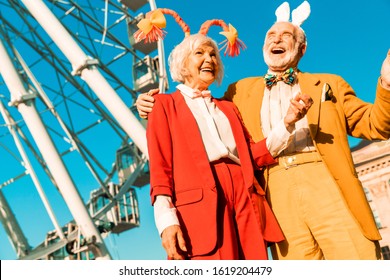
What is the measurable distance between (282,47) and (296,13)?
0.30 metres

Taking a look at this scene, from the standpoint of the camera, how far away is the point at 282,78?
294 cm

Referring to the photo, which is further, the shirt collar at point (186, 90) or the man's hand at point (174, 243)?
the shirt collar at point (186, 90)

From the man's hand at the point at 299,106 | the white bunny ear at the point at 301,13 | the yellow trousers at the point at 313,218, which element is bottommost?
the yellow trousers at the point at 313,218

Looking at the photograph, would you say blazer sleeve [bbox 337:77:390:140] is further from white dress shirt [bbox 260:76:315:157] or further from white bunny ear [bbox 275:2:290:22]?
white bunny ear [bbox 275:2:290:22]

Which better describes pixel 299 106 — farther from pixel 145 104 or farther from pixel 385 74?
pixel 145 104

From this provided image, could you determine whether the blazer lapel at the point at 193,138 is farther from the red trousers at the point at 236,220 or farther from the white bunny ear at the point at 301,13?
the white bunny ear at the point at 301,13

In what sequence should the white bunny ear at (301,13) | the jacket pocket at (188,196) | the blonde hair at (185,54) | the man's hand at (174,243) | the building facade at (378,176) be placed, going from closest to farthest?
the man's hand at (174,243)
the jacket pocket at (188,196)
the blonde hair at (185,54)
the white bunny ear at (301,13)
the building facade at (378,176)

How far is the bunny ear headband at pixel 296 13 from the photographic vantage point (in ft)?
10.1

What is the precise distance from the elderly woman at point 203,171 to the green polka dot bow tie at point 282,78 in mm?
267

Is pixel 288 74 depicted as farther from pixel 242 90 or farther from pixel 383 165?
pixel 383 165

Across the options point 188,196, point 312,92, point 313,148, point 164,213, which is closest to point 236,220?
point 188,196

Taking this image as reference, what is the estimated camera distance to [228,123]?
2777mm

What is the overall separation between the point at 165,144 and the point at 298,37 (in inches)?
42.9

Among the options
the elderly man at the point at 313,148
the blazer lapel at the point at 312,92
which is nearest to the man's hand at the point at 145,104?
the elderly man at the point at 313,148
